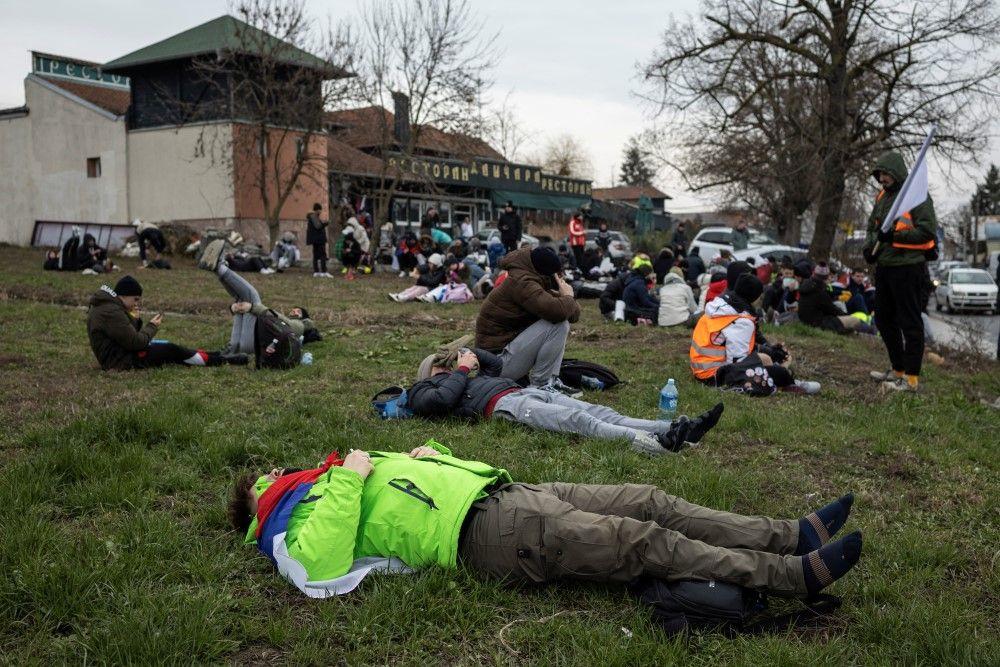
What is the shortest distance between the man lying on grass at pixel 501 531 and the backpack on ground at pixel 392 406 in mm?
2354

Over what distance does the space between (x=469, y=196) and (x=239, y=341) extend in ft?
137

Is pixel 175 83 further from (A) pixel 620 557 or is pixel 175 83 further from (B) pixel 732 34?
(A) pixel 620 557

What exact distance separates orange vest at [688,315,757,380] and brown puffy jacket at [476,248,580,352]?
1.71 metres

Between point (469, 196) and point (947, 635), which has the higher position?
point (469, 196)

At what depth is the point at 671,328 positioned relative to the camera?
13086 millimetres

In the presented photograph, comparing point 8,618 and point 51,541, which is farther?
point 51,541

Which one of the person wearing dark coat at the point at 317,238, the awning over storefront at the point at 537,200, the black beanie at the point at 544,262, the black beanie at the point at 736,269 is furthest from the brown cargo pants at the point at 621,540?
the awning over storefront at the point at 537,200

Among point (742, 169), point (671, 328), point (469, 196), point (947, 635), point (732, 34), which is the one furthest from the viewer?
point (469, 196)

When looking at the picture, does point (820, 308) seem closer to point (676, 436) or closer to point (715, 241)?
point (676, 436)

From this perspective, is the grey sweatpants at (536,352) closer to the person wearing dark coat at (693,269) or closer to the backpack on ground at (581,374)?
the backpack on ground at (581,374)

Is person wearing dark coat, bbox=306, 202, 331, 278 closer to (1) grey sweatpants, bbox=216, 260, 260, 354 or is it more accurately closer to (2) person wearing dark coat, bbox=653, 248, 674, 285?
(2) person wearing dark coat, bbox=653, 248, 674, 285

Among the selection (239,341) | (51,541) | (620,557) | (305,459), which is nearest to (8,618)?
(51,541)

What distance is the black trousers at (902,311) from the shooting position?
8016mm

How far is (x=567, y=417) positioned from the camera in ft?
19.2
